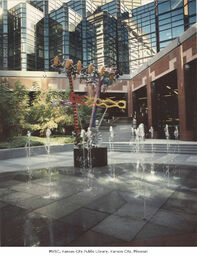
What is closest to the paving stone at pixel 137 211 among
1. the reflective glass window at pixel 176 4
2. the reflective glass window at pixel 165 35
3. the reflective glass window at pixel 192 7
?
the reflective glass window at pixel 192 7

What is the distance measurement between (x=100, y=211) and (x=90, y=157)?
4766 millimetres

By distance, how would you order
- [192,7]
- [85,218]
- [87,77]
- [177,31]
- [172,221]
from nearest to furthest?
[172,221], [85,218], [87,77], [192,7], [177,31]

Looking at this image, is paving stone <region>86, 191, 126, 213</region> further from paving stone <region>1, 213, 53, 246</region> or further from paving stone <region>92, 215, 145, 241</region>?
paving stone <region>1, 213, 53, 246</region>

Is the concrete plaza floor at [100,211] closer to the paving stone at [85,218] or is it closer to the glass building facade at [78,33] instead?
the paving stone at [85,218]

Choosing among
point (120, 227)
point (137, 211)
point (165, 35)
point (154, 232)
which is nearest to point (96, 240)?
point (120, 227)

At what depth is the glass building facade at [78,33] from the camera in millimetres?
36688

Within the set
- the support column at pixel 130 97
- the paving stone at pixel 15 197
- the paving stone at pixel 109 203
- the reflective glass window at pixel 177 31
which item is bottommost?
the paving stone at pixel 15 197

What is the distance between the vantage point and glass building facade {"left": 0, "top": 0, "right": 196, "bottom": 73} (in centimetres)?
3669

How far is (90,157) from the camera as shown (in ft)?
27.8

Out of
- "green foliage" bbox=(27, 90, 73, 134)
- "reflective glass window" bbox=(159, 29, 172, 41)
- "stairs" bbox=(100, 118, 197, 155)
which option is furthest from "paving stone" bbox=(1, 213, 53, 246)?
"reflective glass window" bbox=(159, 29, 172, 41)

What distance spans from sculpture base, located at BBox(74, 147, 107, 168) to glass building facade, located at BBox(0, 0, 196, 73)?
32914mm

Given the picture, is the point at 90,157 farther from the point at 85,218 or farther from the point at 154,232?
the point at 154,232

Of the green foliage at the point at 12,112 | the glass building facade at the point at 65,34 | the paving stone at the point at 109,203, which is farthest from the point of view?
the glass building facade at the point at 65,34

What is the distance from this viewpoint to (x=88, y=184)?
5758 mm
